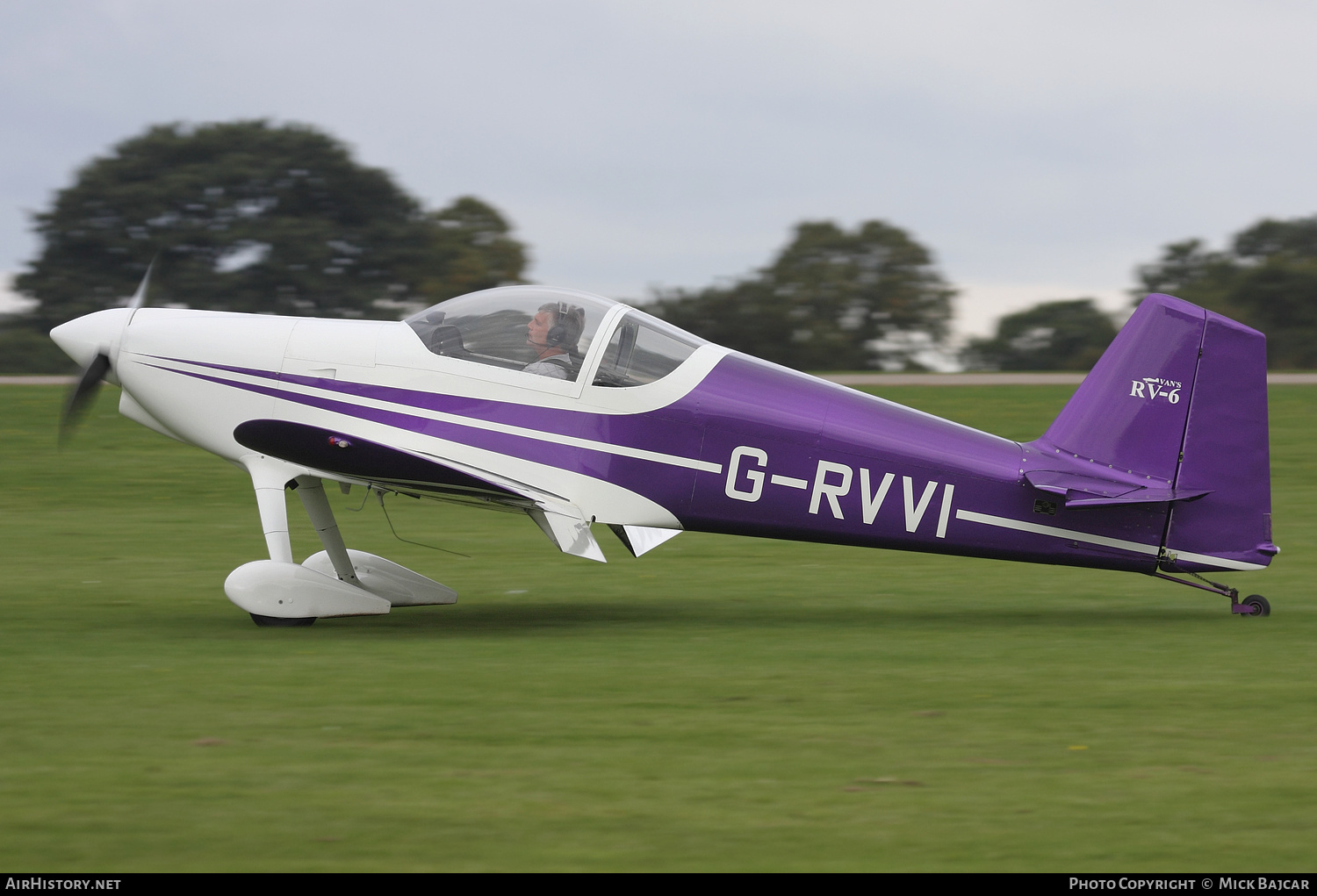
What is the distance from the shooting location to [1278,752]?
18.1 ft

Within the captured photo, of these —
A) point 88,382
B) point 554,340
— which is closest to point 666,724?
point 554,340

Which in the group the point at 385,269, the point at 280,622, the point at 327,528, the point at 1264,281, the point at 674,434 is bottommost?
the point at 280,622

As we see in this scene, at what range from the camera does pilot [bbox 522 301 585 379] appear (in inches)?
336

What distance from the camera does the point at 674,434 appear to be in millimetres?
8523

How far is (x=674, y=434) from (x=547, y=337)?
102cm

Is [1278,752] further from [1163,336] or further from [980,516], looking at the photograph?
[1163,336]

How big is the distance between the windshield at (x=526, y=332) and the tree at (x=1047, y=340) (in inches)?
1343

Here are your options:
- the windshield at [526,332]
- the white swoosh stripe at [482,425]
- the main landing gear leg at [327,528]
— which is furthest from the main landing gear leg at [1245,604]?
the main landing gear leg at [327,528]

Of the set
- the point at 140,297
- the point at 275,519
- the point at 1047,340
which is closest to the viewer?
the point at 275,519

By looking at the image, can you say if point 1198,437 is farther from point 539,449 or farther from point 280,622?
point 280,622

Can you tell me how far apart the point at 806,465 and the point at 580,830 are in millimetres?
4224

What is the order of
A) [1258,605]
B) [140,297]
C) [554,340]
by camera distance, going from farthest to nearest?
[140,297], [1258,605], [554,340]

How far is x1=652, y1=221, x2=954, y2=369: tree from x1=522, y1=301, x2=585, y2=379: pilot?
28.0 metres

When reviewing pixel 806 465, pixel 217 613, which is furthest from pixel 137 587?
pixel 806 465
